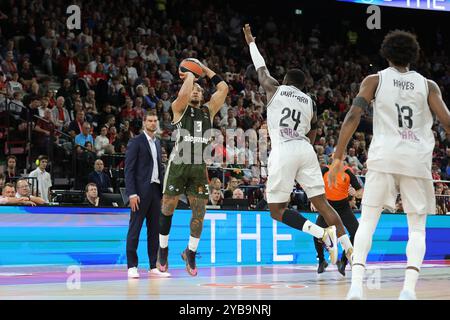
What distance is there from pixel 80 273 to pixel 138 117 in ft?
25.7

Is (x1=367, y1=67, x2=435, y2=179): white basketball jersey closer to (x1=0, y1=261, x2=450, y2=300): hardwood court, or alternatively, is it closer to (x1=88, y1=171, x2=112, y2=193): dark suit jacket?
(x1=0, y1=261, x2=450, y2=300): hardwood court

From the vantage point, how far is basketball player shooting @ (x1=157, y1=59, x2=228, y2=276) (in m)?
→ 9.66

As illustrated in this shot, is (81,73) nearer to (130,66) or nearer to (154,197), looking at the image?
(130,66)

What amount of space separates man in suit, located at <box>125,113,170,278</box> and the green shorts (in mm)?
701

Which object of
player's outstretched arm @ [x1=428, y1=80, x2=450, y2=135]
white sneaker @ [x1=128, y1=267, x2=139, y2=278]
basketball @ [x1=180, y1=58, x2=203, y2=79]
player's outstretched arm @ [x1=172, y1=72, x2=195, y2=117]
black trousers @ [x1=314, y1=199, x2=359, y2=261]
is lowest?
white sneaker @ [x1=128, y1=267, x2=139, y2=278]

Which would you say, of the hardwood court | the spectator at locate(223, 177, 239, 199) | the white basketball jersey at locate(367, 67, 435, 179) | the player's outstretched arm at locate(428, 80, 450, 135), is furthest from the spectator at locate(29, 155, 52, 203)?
the player's outstretched arm at locate(428, 80, 450, 135)

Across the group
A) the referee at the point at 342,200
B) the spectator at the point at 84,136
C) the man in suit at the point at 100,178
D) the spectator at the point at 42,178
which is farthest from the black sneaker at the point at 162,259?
the spectator at the point at 84,136

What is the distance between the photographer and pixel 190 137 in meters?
9.77

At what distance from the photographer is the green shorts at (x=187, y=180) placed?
31.7 ft

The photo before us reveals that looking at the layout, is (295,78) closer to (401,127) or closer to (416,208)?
(401,127)

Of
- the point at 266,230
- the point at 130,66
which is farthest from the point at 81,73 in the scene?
the point at 266,230

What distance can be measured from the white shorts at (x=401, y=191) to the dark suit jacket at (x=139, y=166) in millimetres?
4624

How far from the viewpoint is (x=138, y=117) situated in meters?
18.2

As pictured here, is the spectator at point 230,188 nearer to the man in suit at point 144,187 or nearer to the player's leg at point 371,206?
the man in suit at point 144,187
